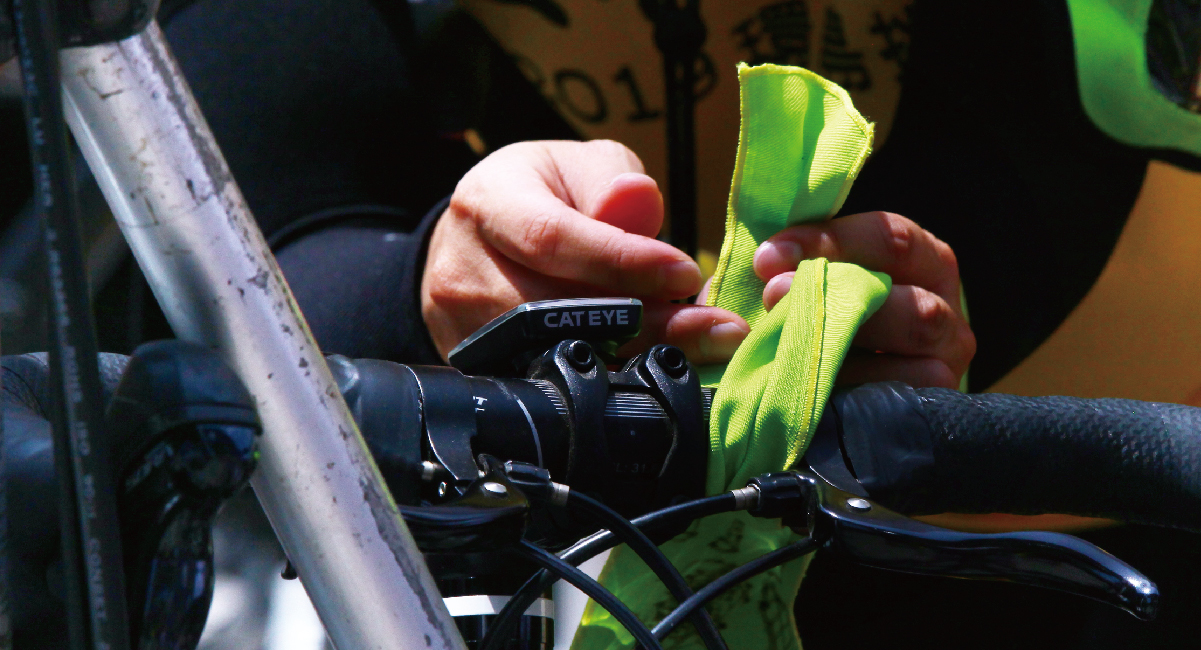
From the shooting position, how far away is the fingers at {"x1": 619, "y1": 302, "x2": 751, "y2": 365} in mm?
477

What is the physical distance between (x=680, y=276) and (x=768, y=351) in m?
0.08

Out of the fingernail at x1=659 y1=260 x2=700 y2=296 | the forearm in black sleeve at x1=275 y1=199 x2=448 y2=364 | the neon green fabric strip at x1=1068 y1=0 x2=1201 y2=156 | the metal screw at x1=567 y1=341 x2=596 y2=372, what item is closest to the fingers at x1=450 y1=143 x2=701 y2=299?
the fingernail at x1=659 y1=260 x2=700 y2=296

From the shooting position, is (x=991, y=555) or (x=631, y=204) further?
(x=631, y=204)

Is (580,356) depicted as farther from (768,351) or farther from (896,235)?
(896,235)

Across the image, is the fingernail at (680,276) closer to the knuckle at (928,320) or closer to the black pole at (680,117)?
the knuckle at (928,320)

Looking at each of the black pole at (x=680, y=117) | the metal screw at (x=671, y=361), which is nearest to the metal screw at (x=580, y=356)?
the metal screw at (x=671, y=361)

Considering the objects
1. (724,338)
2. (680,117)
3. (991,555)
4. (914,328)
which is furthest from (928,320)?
(680,117)

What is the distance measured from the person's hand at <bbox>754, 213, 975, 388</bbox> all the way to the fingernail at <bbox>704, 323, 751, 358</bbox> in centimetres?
2

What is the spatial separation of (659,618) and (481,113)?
0.78m

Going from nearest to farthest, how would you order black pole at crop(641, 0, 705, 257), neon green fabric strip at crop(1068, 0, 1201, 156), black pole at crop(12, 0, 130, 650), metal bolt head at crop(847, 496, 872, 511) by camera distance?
black pole at crop(12, 0, 130, 650) → metal bolt head at crop(847, 496, 872, 511) → neon green fabric strip at crop(1068, 0, 1201, 156) → black pole at crop(641, 0, 705, 257)

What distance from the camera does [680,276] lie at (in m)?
0.48

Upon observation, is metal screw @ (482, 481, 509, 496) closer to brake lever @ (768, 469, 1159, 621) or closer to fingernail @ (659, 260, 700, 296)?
brake lever @ (768, 469, 1159, 621)

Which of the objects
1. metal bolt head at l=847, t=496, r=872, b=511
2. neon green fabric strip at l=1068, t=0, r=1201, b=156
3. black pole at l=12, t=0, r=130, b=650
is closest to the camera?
black pole at l=12, t=0, r=130, b=650

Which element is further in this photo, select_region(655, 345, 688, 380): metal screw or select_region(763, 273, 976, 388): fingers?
select_region(763, 273, 976, 388): fingers
